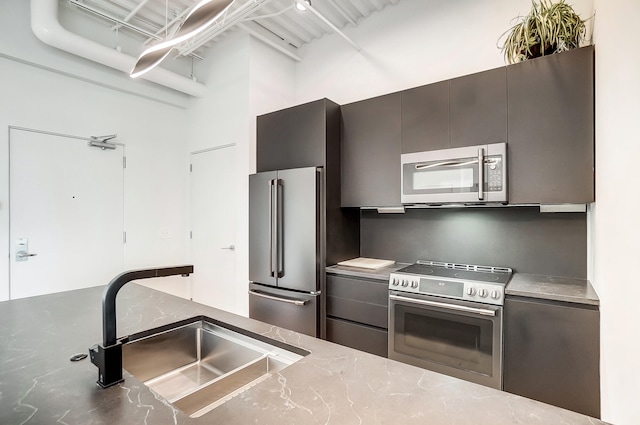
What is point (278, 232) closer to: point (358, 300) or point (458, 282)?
point (358, 300)

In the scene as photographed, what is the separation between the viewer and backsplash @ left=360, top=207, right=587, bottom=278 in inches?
85.0

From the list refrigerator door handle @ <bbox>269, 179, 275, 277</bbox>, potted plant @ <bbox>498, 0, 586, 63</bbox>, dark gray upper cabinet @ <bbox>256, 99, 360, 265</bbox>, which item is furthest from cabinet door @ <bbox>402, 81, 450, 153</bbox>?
refrigerator door handle @ <bbox>269, 179, 275, 277</bbox>

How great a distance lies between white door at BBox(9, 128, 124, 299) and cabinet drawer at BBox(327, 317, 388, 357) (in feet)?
8.64

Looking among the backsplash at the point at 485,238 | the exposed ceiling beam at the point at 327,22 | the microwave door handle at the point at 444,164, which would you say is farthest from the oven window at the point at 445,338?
the exposed ceiling beam at the point at 327,22

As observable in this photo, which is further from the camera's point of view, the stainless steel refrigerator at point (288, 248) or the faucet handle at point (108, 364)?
the stainless steel refrigerator at point (288, 248)

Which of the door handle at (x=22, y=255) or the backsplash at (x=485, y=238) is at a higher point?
the backsplash at (x=485, y=238)

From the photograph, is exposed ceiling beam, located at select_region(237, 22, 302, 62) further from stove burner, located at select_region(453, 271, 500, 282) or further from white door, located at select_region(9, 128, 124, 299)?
stove burner, located at select_region(453, 271, 500, 282)

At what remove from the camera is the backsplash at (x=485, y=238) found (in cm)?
216

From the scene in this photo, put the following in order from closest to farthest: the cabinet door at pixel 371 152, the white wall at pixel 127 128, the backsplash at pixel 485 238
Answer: the backsplash at pixel 485 238
the cabinet door at pixel 371 152
the white wall at pixel 127 128

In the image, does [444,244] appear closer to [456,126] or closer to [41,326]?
[456,126]

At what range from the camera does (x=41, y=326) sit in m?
1.38

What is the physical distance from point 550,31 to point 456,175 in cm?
102

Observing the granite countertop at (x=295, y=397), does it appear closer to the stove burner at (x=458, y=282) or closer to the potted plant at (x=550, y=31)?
the stove burner at (x=458, y=282)

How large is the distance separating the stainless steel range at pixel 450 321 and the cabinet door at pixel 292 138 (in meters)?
1.29
